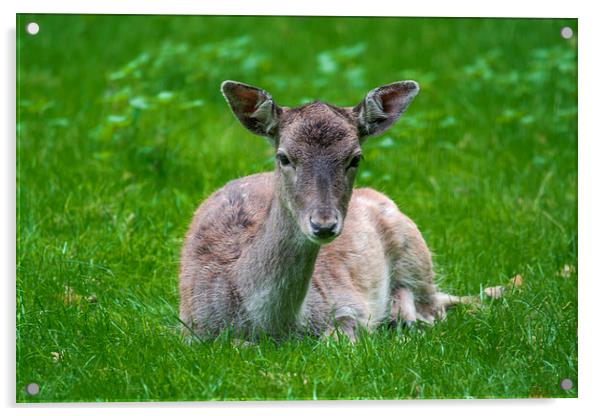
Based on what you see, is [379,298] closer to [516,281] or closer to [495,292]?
[495,292]

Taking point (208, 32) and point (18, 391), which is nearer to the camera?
point (18, 391)

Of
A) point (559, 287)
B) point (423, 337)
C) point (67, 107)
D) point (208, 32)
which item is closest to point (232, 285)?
point (423, 337)

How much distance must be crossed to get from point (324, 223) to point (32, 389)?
142 cm

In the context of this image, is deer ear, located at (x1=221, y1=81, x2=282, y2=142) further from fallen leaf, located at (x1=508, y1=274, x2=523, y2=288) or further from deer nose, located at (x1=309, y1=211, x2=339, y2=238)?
fallen leaf, located at (x1=508, y1=274, x2=523, y2=288)

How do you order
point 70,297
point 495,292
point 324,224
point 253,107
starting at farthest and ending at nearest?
point 495,292 < point 70,297 < point 253,107 < point 324,224

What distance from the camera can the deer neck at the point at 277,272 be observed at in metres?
5.76

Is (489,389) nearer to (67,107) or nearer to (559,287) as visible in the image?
(559,287)

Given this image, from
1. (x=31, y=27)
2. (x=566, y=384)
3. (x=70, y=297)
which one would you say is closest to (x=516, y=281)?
(x=566, y=384)

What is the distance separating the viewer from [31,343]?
574 centimetres

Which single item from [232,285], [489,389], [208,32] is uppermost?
[208,32]

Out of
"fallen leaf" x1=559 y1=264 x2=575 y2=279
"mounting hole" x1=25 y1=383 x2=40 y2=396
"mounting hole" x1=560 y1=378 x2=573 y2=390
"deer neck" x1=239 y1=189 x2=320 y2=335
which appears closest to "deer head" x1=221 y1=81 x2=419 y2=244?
"deer neck" x1=239 y1=189 x2=320 y2=335

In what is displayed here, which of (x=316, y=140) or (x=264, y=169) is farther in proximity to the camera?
(x=264, y=169)

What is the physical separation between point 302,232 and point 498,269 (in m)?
1.68

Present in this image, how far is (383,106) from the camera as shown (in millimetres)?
5801
